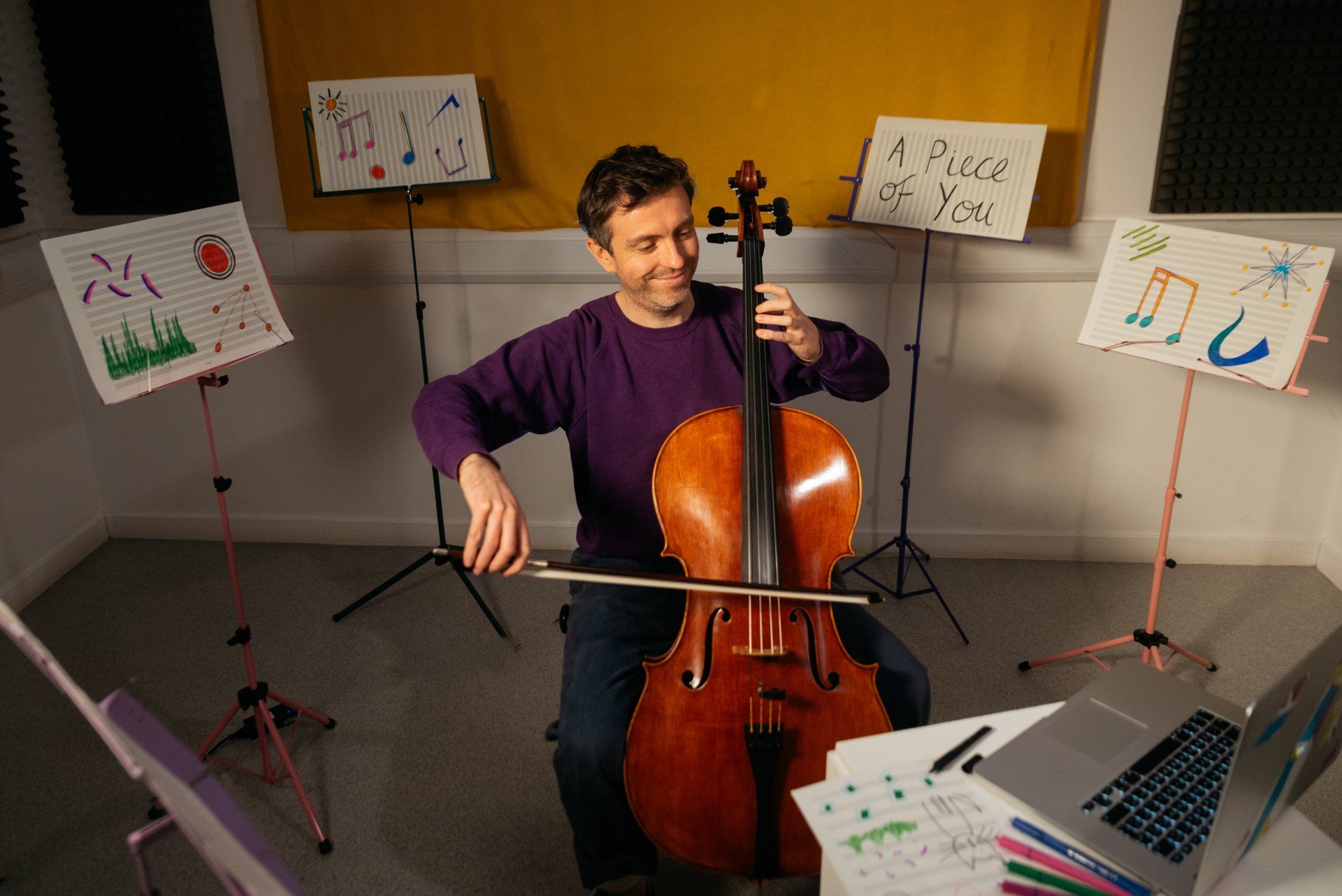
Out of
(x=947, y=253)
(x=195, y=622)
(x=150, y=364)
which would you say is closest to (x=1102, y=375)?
(x=947, y=253)

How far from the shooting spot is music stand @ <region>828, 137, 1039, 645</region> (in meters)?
2.56

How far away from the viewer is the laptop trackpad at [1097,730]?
3.84 feet

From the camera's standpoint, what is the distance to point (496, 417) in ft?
6.07

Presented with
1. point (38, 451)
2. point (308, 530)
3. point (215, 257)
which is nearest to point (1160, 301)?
point (215, 257)

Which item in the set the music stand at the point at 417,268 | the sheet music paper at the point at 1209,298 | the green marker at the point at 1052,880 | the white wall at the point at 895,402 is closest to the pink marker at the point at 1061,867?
the green marker at the point at 1052,880

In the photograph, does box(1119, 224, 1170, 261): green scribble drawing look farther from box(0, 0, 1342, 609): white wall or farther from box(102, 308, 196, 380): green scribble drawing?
box(102, 308, 196, 380): green scribble drawing

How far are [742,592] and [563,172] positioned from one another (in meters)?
1.66

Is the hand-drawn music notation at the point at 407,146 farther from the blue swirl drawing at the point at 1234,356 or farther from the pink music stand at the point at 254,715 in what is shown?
the blue swirl drawing at the point at 1234,356

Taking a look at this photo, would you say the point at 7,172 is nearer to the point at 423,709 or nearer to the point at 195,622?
the point at 195,622

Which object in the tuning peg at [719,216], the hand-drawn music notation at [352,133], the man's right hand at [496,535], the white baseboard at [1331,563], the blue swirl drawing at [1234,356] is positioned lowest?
the white baseboard at [1331,563]

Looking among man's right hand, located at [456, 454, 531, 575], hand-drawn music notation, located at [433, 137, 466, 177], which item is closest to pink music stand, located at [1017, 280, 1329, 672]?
man's right hand, located at [456, 454, 531, 575]

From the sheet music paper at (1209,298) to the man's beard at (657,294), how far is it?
3.28ft

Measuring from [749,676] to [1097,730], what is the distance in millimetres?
491

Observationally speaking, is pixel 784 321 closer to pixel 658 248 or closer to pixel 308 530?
pixel 658 248
